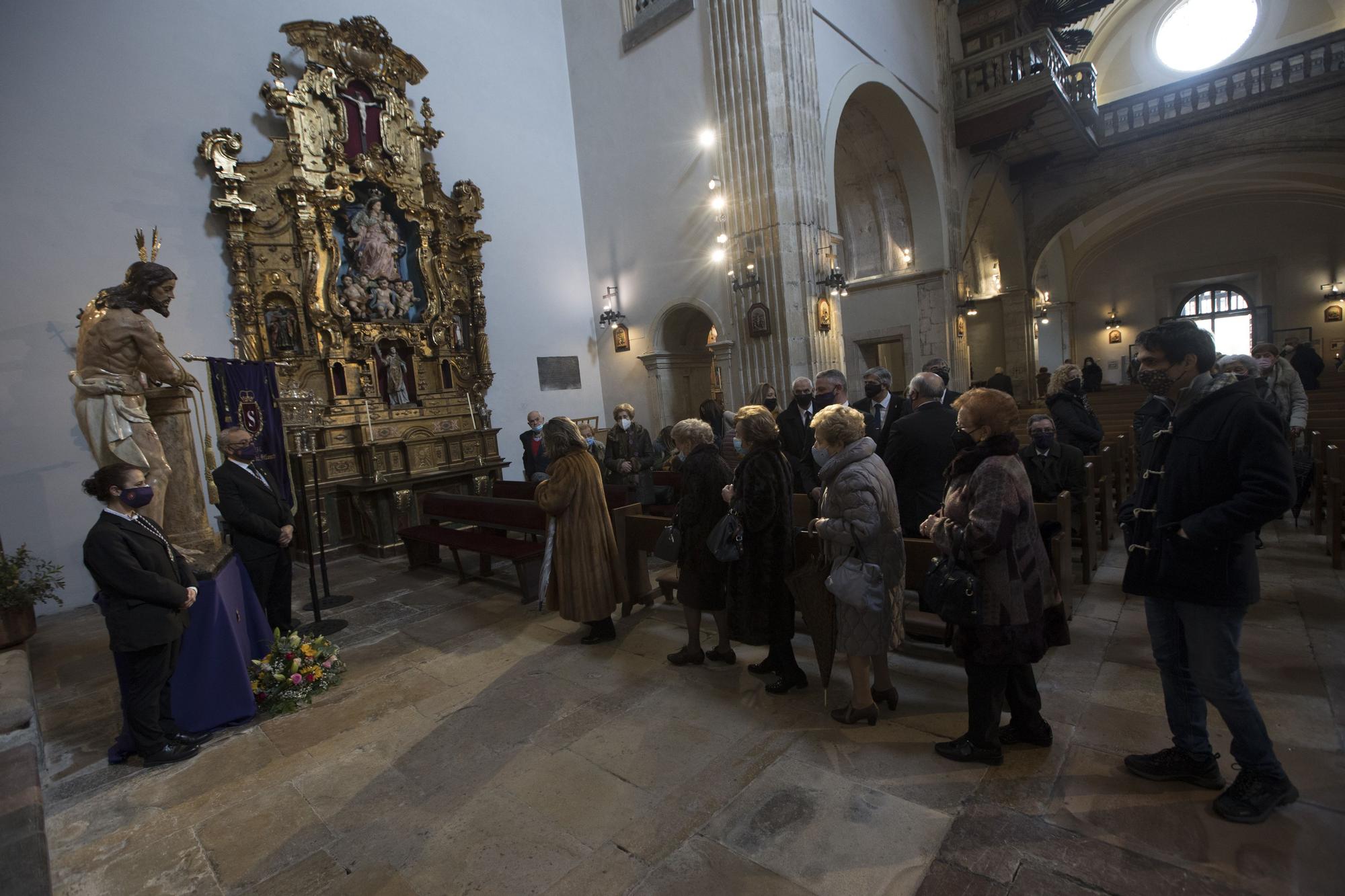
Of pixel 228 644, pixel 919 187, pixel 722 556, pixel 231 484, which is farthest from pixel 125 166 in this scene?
pixel 919 187

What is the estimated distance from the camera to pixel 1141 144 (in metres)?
15.0

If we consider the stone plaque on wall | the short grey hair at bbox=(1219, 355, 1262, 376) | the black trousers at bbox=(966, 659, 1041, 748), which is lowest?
the black trousers at bbox=(966, 659, 1041, 748)

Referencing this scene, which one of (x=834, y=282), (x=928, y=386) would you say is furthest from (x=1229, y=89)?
(x=928, y=386)

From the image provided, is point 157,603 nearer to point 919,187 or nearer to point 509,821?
point 509,821

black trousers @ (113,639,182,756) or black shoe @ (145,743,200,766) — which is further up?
black trousers @ (113,639,182,756)

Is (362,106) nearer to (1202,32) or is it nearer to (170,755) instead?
(170,755)

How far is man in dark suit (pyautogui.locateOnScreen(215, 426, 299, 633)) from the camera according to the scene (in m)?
4.16

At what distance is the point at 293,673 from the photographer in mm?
3887

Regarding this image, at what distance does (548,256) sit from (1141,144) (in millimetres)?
14472

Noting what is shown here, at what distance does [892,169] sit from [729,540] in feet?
39.3

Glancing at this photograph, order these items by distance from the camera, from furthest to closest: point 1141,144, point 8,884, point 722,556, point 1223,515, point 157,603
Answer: point 1141,144 < point 722,556 < point 157,603 < point 8,884 < point 1223,515

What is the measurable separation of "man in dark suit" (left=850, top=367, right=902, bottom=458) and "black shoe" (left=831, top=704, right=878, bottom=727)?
2.09m

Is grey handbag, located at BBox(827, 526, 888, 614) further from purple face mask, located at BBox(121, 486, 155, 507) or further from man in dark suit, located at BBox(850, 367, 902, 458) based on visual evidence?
purple face mask, located at BBox(121, 486, 155, 507)

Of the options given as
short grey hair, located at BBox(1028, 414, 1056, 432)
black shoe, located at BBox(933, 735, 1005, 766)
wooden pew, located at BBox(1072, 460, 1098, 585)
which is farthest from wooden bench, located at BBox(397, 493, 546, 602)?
wooden pew, located at BBox(1072, 460, 1098, 585)
